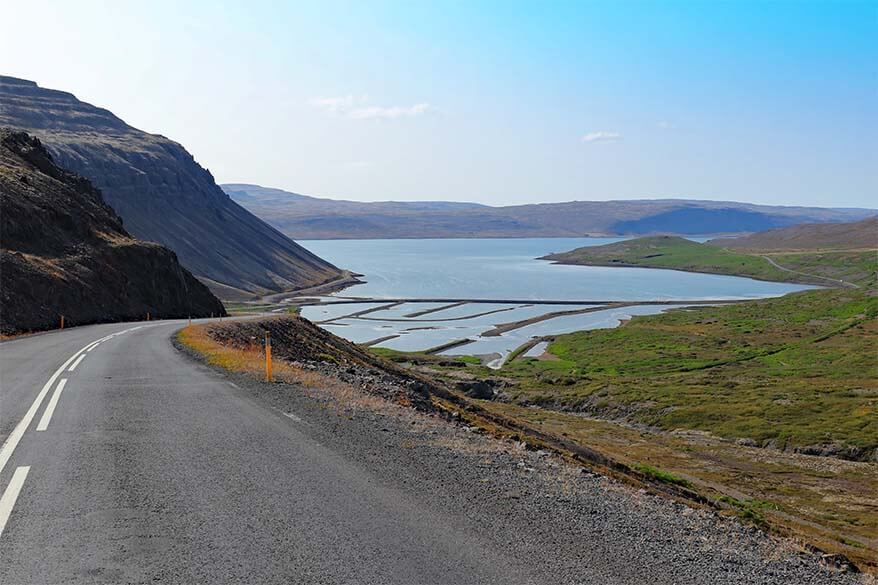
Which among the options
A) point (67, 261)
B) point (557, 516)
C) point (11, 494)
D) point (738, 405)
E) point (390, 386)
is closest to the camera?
point (11, 494)

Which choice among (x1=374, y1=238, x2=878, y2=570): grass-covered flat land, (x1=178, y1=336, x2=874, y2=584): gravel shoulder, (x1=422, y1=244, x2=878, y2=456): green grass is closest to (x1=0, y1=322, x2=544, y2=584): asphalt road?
(x1=178, y1=336, x2=874, y2=584): gravel shoulder

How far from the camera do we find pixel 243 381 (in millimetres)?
21016

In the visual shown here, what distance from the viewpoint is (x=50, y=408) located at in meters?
15.7

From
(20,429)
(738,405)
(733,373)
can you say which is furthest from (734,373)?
(20,429)

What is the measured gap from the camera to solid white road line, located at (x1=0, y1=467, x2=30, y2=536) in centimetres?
870

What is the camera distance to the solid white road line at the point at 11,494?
28.6 ft

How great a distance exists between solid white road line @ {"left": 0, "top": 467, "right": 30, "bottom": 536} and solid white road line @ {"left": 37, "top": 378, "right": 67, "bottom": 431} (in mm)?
3263

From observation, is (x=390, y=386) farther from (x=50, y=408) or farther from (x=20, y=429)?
(x=20, y=429)

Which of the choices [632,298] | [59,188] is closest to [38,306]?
[59,188]

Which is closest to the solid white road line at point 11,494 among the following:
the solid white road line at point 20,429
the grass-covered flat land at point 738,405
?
the solid white road line at point 20,429

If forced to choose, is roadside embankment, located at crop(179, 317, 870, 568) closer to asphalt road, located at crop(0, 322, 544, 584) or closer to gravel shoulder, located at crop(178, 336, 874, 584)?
gravel shoulder, located at crop(178, 336, 874, 584)

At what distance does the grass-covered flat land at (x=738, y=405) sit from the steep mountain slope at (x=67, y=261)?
27.7 m

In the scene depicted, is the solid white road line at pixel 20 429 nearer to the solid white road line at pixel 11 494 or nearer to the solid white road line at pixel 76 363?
the solid white road line at pixel 11 494

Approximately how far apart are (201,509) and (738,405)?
62.7 m
